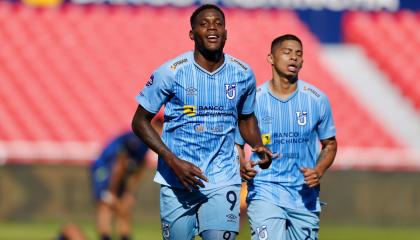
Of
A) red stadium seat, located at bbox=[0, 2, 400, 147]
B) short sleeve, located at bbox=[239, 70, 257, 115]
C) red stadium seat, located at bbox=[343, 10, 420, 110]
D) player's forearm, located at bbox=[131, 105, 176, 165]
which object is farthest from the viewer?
red stadium seat, located at bbox=[343, 10, 420, 110]

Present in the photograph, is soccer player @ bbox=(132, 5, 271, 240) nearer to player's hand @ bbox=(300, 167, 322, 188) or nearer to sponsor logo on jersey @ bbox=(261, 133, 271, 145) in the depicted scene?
player's hand @ bbox=(300, 167, 322, 188)

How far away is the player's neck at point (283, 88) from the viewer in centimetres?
841

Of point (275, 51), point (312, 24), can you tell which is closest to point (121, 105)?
point (312, 24)

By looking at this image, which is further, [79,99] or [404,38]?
[404,38]

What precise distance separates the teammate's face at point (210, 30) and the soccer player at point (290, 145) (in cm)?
140

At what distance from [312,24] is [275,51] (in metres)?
12.8

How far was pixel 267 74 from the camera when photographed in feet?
66.0

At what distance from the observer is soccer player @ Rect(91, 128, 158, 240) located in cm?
1208

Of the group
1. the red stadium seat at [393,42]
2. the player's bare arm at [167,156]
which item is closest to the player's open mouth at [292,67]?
the player's bare arm at [167,156]

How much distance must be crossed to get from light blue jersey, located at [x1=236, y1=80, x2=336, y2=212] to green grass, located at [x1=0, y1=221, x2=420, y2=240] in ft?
20.4

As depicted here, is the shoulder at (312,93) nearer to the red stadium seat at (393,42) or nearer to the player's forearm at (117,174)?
the player's forearm at (117,174)

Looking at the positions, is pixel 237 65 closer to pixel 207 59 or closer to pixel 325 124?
pixel 207 59

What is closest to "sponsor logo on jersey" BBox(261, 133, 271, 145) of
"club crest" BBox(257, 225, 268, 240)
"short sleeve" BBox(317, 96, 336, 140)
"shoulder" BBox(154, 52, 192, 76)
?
"short sleeve" BBox(317, 96, 336, 140)

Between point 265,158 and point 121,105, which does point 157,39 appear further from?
point 265,158
